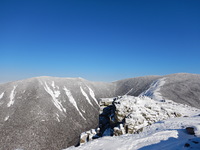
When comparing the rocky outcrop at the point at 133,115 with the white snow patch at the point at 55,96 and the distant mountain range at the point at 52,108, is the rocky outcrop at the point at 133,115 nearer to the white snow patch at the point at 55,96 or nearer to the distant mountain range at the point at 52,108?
the distant mountain range at the point at 52,108

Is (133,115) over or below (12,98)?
over

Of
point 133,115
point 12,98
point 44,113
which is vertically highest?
point 133,115

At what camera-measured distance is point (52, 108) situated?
2918 inches

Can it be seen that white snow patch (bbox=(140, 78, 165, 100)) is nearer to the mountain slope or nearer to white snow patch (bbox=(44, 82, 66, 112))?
the mountain slope

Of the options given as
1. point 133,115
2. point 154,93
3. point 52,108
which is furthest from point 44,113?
point 154,93

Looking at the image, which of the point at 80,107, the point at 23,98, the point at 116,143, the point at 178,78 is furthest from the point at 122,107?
the point at 178,78

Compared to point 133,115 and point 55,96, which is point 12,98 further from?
point 133,115

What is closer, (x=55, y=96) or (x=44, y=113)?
(x=44, y=113)

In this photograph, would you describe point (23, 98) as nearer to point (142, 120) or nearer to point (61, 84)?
point (61, 84)

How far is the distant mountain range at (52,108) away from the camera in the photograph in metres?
55.1

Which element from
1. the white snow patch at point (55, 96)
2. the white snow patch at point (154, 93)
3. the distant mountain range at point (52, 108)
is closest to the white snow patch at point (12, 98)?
the distant mountain range at point (52, 108)

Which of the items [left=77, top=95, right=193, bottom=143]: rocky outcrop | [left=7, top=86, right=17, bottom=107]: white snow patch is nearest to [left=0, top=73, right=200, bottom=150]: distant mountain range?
[left=7, top=86, right=17, bottom=107]: white snow patch

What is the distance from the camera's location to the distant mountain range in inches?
2168

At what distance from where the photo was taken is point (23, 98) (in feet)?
256
